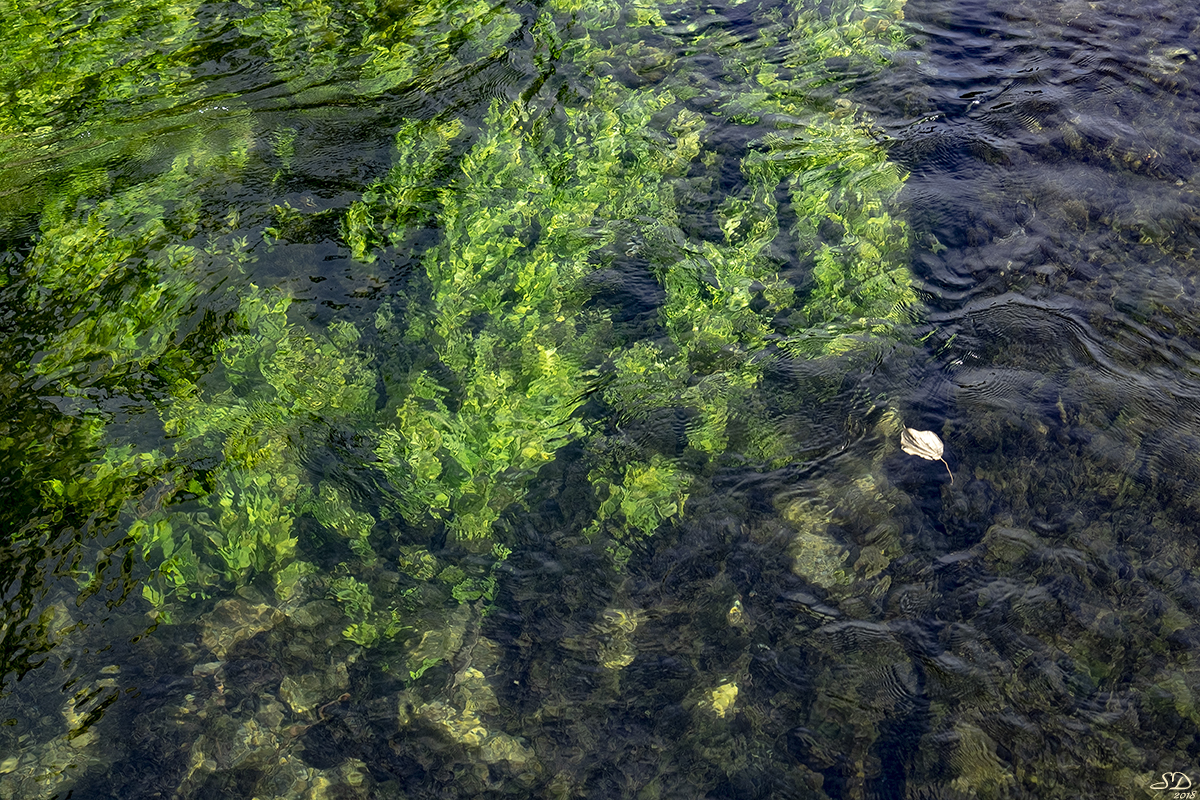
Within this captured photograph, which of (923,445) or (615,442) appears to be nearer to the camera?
(923,445)

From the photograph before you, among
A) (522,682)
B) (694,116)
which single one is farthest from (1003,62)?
(522,682)

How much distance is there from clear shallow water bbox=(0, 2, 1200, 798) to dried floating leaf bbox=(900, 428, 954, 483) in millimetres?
65

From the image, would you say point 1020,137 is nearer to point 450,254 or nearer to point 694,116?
point 694,116

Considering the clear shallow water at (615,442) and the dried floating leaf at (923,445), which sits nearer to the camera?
the clear shallow water at (615,442)

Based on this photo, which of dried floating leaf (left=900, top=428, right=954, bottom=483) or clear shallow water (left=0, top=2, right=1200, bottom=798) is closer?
clear shallow water (left=0, top=2, right=1200, bottom=798)

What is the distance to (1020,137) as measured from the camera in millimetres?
4500

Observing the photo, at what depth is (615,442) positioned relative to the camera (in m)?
3.57

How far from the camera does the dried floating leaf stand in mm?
3430

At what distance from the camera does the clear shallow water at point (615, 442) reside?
295 cm

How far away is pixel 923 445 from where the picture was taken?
11.3 ft

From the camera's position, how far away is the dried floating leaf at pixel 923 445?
3.43 metres

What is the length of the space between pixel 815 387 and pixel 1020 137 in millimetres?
2254

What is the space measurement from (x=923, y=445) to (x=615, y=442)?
4.61ft

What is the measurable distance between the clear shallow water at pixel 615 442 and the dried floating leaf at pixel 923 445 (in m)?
0.07
